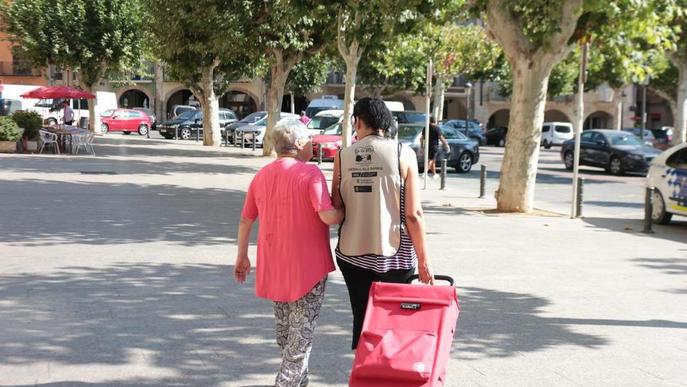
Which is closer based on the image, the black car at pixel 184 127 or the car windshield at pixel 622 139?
the car windshield at pixel 622 139

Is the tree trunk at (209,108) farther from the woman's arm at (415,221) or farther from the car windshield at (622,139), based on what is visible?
the woman's arm at (415,221)

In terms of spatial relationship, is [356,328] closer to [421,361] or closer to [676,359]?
[421,361]

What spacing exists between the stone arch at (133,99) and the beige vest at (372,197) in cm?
6409

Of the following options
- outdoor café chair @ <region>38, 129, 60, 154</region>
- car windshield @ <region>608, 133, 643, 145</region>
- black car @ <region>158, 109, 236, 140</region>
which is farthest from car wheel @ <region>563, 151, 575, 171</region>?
black car @ <region>158, 109, 236, 140</region>

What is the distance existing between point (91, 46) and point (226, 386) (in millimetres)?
35600

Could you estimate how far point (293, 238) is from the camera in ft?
14.7

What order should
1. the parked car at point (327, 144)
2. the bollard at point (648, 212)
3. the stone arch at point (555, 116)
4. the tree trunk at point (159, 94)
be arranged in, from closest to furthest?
1. the bollard at point (648, 212)
2. the parked car at point (327, 144)
3. the tree trunk at point (159, 94)
4. the stone arch at point (555, 116)

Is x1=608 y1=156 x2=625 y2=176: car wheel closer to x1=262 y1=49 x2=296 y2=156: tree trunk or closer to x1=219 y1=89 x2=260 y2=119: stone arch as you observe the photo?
x1=262 y1=49 x2=296 y2=156: tree trunk

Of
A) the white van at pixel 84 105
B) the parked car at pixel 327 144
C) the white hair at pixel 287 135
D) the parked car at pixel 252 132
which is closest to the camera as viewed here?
the white hair at pixel 287 135

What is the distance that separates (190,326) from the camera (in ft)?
20.8

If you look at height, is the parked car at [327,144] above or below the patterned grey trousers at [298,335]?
above

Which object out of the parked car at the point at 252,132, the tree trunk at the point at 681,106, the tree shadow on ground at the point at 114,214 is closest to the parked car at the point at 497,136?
the parked car at the point at 252,132

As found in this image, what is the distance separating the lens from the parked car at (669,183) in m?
13.8

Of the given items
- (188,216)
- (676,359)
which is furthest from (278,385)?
(188,216)
